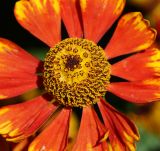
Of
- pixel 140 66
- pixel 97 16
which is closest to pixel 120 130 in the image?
pixel 140 66

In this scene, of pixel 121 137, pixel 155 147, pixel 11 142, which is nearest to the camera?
pixel 121 137

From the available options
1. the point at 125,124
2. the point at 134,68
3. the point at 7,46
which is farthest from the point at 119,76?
the point at 7,46

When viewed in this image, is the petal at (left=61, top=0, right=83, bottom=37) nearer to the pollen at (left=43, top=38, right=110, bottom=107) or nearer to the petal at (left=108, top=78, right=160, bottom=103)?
the pollen at (left=43, top=38, right=110, bottom=107)

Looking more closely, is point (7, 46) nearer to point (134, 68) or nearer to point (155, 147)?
point (134, 68)

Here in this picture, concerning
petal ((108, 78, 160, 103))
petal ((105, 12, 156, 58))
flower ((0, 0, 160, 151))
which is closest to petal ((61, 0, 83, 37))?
flower ((0, 0, 160, 151))

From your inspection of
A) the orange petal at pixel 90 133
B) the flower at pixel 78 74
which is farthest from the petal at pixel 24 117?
the orange petal at pixel 90 133

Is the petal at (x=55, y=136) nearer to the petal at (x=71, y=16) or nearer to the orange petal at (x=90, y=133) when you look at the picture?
the orange petal at (x=90, y=133)
